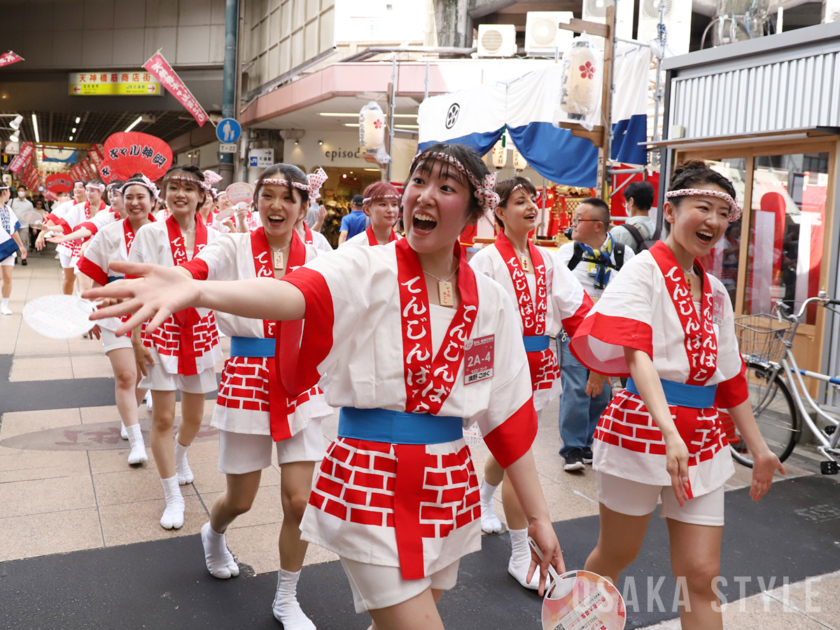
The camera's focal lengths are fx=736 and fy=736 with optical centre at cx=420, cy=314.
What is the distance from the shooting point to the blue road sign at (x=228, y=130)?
1577 cm

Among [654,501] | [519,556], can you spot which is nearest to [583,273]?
[519,556]

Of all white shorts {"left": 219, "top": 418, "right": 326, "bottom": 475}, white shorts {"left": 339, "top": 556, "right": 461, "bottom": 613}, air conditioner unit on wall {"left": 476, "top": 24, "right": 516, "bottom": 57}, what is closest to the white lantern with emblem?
air conditioner unit on wall {"left": 476, "top": 24, "right": 516, "bottom": 57}

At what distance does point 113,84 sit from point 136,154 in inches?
700

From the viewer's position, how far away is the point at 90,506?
4301 mm

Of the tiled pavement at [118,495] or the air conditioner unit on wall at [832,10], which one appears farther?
the air conditioner unit on wall at [832,10]

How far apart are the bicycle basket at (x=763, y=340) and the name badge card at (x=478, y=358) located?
A: 403 centimetres

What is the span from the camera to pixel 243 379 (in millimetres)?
3137

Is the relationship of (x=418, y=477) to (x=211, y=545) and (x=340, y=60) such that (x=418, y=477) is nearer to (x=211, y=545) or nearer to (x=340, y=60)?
(x=211, y=545)

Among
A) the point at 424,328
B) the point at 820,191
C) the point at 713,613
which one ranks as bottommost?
the point at 713,613

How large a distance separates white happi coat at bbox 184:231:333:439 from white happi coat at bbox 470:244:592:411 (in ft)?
4.10

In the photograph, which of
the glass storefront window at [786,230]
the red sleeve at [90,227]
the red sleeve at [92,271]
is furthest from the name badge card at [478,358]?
the red sleeve at [90,227]

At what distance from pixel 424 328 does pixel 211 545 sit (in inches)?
80.7

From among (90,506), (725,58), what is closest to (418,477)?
(90,506)

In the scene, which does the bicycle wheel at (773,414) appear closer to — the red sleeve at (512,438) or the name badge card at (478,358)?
the red sleeve at (512,438)
